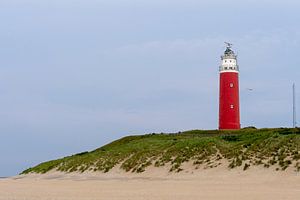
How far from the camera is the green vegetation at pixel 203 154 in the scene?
3206 centimetres

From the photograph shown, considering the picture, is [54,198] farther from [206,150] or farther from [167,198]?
[206,150]

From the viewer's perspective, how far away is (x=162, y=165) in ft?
120

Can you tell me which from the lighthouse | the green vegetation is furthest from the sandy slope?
the lighthouse

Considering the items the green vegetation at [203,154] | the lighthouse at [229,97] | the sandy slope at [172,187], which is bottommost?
the sandy slope at [172,187]

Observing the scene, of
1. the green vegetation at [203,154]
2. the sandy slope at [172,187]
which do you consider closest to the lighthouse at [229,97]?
the green vegetation at [203,154]

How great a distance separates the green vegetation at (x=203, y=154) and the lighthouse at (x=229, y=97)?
1528 centimetres

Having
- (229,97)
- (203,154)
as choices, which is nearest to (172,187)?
(203,154)

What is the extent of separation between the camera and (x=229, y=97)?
2360 inches

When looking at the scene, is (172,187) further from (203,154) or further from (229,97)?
(229,97)

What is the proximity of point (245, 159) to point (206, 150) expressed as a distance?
173 inches

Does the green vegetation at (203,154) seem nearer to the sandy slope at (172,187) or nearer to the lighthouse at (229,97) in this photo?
the sandy slope at (172,187)

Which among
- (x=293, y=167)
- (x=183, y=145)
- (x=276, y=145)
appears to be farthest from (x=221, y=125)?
(x=293, y=167)

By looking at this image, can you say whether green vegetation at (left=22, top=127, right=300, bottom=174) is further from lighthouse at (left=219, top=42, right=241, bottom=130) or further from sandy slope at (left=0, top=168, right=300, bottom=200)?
lighthouse at (left=219, top=42, right=241, bottom=130)

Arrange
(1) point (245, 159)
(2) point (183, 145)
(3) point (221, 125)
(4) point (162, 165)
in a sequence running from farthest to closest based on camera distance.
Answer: (3) point (221, 125) < (2) point (183, 145) < (4) point (162, 165) < (1) point (245, 159)
